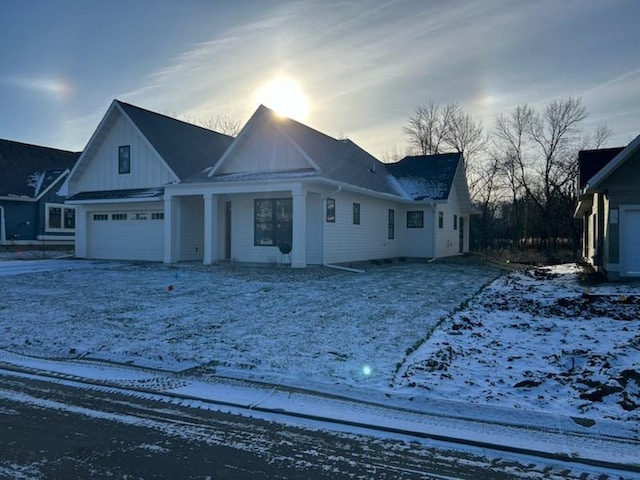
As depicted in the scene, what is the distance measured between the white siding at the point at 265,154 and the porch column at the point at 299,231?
170 cm

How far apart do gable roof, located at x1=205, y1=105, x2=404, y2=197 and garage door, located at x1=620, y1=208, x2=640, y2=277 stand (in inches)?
334

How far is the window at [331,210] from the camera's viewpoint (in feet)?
54.5

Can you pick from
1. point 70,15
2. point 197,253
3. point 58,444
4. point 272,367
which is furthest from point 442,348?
point 197,253

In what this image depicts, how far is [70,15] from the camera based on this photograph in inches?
460

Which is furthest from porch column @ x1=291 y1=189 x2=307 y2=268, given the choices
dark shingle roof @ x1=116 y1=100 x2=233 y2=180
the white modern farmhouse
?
dark shingle roof @ x1=116 y1=100 x2=233 y2=180

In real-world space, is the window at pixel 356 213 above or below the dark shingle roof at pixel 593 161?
below

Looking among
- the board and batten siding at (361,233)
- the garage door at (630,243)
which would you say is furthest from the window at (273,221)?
the garage door at (630,243)

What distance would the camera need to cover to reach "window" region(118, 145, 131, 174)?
20716 millimetres

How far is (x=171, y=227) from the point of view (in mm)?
18422

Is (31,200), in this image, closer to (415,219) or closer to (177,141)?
(177,141)

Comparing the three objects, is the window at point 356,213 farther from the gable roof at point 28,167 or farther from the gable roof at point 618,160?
the gable roof at point 28,167

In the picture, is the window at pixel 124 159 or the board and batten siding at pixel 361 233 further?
the window at pixel 124 159

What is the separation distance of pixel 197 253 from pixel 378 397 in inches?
642

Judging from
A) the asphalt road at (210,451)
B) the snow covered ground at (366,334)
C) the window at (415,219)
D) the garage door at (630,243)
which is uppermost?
the window at (415,219)
